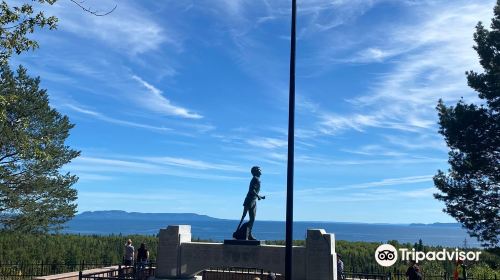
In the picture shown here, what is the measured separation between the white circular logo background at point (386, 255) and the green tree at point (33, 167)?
1785cm

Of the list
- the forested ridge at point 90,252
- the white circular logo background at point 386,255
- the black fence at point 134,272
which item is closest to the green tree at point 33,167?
the forested ridge at point 90,252

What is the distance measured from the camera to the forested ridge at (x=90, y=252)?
80.4ft

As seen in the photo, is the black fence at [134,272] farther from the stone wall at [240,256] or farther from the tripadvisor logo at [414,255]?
the tripadvisor logo at [414,255]

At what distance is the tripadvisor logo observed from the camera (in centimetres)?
2223

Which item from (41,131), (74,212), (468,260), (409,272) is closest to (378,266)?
(468,260)

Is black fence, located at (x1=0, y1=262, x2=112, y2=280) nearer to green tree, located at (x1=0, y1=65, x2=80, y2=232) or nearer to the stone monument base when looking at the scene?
green tree, located at (x1=0, y1=65, x2=80, y2=232)

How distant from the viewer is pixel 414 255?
74.5ft

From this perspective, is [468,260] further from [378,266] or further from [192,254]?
[192,254]

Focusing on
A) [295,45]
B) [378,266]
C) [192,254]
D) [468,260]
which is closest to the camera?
[295,45]

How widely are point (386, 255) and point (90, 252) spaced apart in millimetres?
18274

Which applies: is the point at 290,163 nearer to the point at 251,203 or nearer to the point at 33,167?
the point at 251,203

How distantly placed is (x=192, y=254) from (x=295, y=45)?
10.5 metres

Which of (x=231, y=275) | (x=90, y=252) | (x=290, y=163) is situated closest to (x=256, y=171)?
(x=231, y=275)

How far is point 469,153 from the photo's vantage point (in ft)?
65.9
